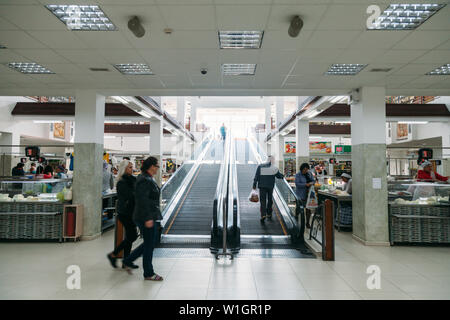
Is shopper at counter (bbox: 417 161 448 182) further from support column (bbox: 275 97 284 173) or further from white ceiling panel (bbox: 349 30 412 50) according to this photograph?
support column (bbox: 275 97 284 173)

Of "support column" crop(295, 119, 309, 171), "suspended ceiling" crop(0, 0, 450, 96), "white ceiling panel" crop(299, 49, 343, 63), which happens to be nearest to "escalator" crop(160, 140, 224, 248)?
"suspended ceiling" crop(0, 0, 450, 96)

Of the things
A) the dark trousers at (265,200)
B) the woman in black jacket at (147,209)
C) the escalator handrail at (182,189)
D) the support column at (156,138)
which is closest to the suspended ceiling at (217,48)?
the woman in black jacket at (147,209)

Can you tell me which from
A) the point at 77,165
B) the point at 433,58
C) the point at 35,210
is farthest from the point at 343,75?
the point at 35,210

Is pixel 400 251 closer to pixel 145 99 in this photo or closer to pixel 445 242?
pixel 445 242

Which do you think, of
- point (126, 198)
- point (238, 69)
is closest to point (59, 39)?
point (126, 198)

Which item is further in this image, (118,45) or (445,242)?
(445,242)

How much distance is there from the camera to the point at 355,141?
6781mm

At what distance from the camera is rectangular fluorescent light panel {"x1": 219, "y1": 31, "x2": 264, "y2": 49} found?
4176mm

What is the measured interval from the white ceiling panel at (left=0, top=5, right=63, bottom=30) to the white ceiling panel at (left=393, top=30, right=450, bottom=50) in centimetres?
505

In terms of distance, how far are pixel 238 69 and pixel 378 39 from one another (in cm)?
251

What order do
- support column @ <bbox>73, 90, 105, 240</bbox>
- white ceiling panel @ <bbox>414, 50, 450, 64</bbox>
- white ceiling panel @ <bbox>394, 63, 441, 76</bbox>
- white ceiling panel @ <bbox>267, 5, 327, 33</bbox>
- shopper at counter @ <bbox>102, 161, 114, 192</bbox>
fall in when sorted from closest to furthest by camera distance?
white ceiling panel @ <bbox>267, 5, 327, 33</bbox> → white ceiling panel @ <bbox>414, 50, 450, 64</bbox> → white ceiling panel @ <bbox>394, 63, 441, 76</bbox> → support column @ <bbox>73, 90, 105, 240</bbox> → shopper at counter @ <bbox>102, 161, 114, 192</bbox>

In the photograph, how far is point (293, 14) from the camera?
11.6 feet

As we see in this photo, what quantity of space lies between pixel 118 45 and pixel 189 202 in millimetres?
5458

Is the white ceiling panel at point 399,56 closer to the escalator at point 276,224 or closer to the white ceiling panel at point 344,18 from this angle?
the white ceiling panel at point 344,18
